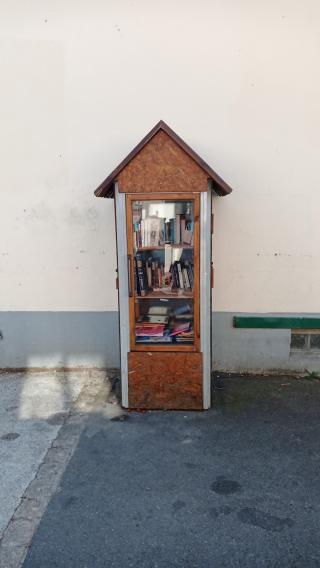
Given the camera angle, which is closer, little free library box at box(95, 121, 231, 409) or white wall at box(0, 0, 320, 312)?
little free library box at box(95, 121, 231, 409)

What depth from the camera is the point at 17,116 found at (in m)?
4.59

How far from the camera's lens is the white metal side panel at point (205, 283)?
12.1ft

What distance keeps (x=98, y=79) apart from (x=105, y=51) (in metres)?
0.28

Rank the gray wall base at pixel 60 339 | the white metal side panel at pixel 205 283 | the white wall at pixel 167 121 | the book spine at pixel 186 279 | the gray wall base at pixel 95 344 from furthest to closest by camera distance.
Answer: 1. the gray wall base at pixel 60 339
2. the gray wall base at pixel 95 344
3. the white wall at pixel 167 121
4. the book spine at pixel 186 279
5. the white metal side panel at pixel 205 283

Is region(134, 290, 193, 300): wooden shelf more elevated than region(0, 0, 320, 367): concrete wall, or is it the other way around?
region(0, 0, 320, 367): concrete wall

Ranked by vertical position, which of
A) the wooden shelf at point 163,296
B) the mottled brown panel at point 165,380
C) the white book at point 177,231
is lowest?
the mottled brown panel at point 165,380

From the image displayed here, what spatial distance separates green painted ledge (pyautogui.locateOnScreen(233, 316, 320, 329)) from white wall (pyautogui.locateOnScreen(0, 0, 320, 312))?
127 mm

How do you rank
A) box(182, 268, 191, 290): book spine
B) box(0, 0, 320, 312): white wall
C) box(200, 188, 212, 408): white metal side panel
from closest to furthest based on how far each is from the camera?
box(200, 188, 212, 408): white metal side panel
box(182, 268, 191, 290): book spine
box(0, 0, 320, 312): white wall

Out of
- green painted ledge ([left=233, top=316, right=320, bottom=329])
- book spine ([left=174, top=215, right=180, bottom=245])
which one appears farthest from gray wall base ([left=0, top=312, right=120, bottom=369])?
green painted ledge ([left=233, top=316, right=320, bottom=329])

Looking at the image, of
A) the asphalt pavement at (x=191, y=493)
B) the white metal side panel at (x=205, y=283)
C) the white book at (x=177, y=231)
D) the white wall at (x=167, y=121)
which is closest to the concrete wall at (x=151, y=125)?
the white wall at (x=167, y=121)

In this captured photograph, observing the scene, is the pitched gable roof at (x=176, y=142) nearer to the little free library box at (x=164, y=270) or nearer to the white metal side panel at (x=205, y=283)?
the little free library box at (x=164, y=270)

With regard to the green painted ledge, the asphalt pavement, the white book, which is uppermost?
the white book

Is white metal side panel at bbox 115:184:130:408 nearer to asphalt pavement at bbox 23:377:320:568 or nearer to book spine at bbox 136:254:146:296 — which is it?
book spine at bbox 136:254:146:296

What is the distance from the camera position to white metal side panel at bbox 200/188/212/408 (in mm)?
3699
